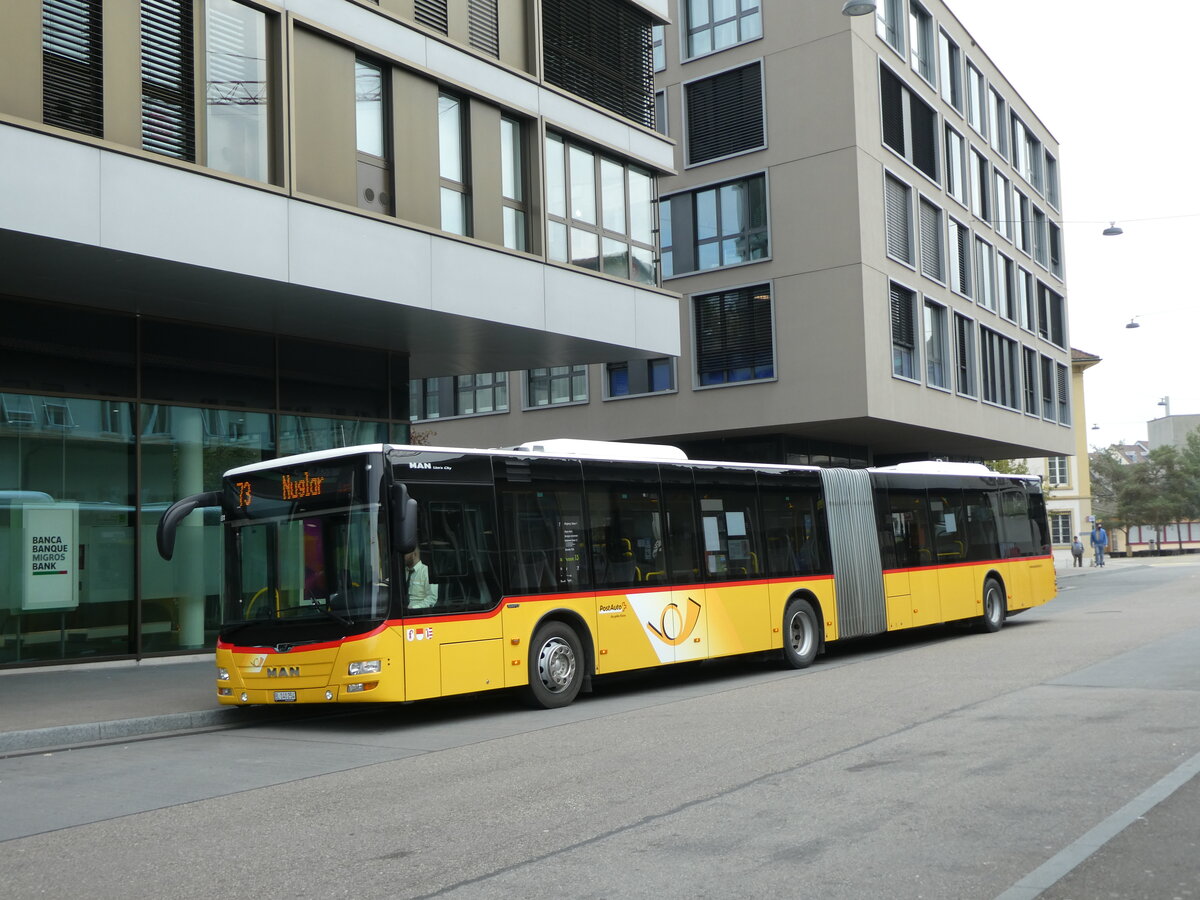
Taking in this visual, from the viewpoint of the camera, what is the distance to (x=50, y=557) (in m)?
16.8

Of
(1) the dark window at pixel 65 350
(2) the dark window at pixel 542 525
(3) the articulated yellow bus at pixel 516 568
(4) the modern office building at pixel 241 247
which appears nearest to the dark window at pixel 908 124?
(4) the modern office building at pixel 241 247

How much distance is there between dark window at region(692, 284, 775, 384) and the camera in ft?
109

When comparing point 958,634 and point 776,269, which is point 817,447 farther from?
point 958,634

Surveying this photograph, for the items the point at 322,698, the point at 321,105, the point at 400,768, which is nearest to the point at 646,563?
the point at 322,698

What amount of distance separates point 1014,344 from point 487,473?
114ft

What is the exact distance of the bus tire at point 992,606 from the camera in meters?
21.7

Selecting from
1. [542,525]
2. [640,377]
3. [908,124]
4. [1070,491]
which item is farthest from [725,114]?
[1070,491]

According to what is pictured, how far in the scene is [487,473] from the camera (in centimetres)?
1277

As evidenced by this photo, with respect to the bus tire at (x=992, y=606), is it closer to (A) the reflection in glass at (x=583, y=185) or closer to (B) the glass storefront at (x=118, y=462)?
(A) the reflection in glass at (x=583, y=185)

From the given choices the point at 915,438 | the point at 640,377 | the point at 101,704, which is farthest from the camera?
the point at 915,438

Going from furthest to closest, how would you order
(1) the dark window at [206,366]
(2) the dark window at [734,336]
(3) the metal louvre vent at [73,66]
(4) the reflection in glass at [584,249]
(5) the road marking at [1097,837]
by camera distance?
(2) the dark window at [734,336] < (4) the reflection in glass at [584,249] < (1) the dark window at [206,366] < (3) the metal louvre vent at [73,66] < (5) the road marking at [1097,837]

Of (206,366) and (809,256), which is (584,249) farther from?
(809,256)

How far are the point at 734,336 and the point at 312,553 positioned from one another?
23.2 metres

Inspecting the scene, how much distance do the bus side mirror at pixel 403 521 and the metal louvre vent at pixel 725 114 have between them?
24.5m
